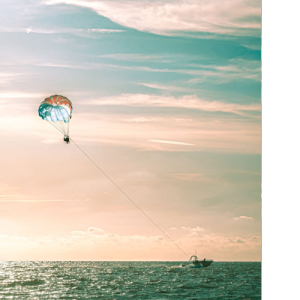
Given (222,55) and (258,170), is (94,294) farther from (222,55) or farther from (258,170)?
(222,55)

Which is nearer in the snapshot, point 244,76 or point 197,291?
point 244,76

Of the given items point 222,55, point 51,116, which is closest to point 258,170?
point 222,55

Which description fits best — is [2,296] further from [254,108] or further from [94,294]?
[254,108]

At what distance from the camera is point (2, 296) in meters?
21.0
